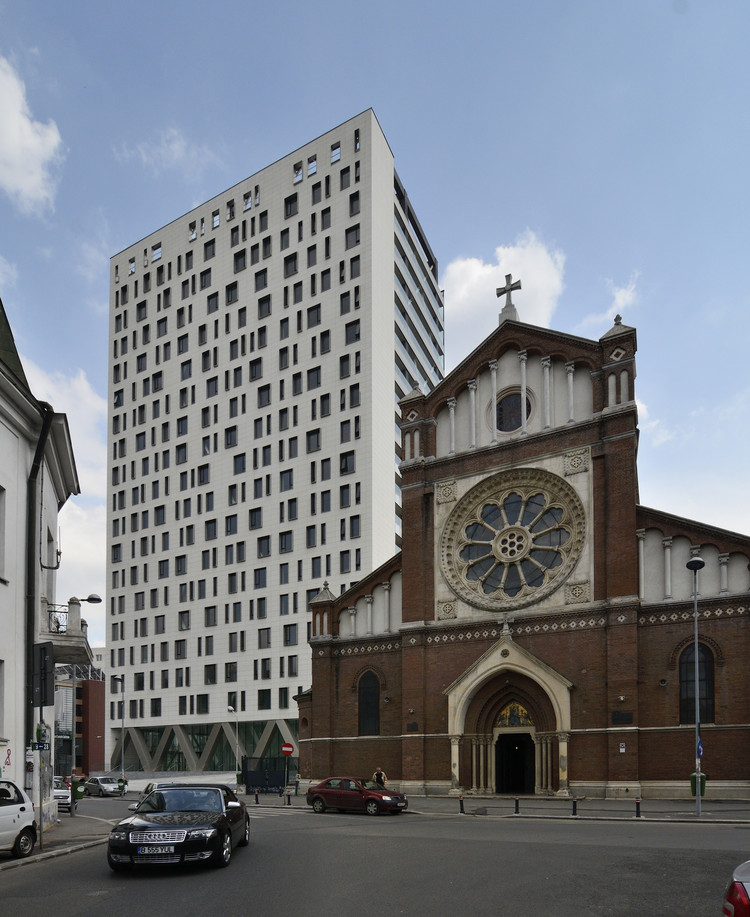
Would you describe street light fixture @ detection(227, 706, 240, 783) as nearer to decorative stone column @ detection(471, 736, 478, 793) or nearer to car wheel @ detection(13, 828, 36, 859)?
decorative stone column @ detection(471, 736, 478, 793)

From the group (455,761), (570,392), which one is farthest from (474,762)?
(570,392)

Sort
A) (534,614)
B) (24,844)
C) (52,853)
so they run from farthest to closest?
1. (534,614)
2. (52,853)
3. (24,844)

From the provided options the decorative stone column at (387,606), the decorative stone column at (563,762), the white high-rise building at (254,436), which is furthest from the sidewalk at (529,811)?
the white high-rise building at (254,436)

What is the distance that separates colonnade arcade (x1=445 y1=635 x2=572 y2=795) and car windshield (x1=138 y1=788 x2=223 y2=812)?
2125 centimetres

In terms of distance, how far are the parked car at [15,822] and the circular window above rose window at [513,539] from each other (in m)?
22.6

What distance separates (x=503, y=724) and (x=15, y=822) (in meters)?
23.6

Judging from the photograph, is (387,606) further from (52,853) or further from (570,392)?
(52,853)

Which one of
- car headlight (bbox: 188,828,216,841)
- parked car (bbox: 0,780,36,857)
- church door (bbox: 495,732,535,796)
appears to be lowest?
church door (bbox: 495,732,535,796)

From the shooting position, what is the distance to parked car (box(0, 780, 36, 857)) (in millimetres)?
15500

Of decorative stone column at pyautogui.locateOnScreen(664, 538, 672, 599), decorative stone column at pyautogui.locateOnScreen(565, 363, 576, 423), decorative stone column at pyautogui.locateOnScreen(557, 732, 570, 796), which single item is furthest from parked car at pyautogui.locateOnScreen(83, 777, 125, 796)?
decorative stone column at pyautogui.locateOnScreen(664, 538, 672, 599)

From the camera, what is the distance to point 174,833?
43.9 feet

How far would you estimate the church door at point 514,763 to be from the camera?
118ft

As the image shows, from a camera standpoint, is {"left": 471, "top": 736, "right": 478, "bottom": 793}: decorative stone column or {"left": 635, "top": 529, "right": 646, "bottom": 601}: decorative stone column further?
{"left": 471, "top": 736, "right": 478, "bottom": 793}: decorative stone column

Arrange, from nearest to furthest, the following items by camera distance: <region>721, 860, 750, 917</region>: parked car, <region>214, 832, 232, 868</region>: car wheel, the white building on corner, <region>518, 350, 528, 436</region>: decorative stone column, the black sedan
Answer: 1. <region>721, 860, 750, 917</region>: parked car
2. the black sedan
3. <region>214, 832, 232, 868</region>: car wheel
4. the white building on corner
5. <region>518, 350, 528, 436</region>: decorative stone column
